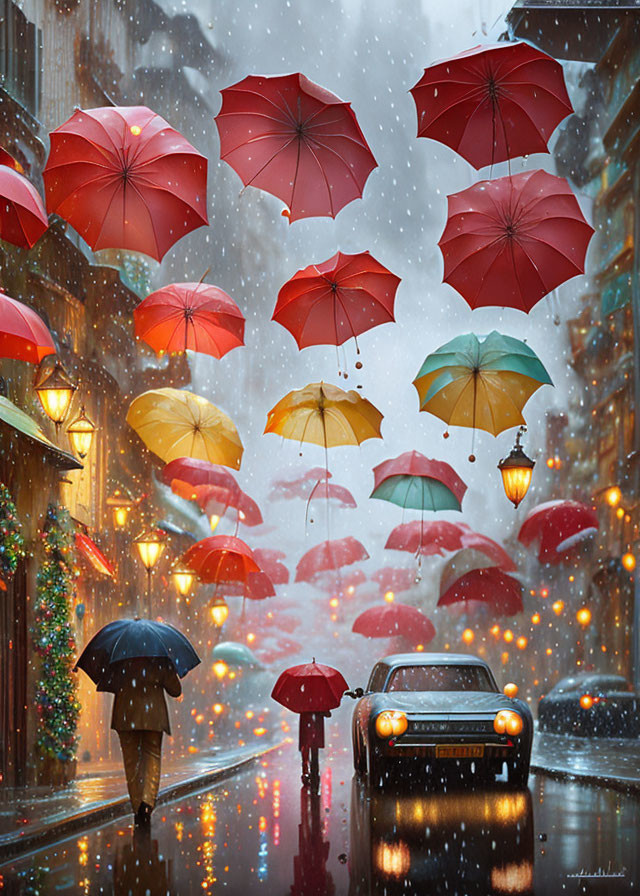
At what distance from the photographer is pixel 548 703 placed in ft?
80.1

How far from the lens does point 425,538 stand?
77.0ft

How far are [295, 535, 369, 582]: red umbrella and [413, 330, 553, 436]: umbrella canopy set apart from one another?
879 cm

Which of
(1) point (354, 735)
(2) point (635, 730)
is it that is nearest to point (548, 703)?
(2) point (635, 730)

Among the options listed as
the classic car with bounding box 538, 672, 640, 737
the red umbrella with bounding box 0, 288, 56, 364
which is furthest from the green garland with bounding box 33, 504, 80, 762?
the classic car with bounding box 538, 672, 640, 737

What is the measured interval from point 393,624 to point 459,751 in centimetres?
1172

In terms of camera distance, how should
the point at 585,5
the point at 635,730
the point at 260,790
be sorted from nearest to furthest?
the point at 260,790, the point at 635,730, the point at 585,5

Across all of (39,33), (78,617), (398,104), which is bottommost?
(78,617)

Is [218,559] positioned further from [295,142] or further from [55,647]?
[295,142]

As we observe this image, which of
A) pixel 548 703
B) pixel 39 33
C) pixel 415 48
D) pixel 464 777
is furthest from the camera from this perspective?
pixel 415 48

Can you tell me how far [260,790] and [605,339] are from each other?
1799 centimetres

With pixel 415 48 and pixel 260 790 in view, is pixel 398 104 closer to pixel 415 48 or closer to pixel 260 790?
pixel 415 48

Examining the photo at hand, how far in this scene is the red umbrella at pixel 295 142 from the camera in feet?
40.2

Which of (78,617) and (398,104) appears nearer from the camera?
(78,617)

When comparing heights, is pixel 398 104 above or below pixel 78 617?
above
